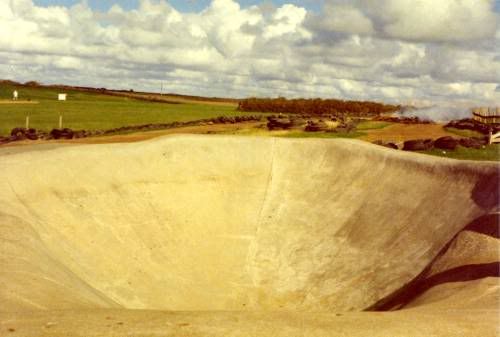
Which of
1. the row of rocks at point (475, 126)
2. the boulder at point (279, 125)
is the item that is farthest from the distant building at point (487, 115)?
the boulder at point (279, 125)

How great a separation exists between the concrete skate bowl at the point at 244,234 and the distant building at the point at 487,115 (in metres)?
26.4

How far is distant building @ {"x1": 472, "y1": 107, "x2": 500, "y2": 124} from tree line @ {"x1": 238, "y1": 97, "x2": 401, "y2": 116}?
138ft

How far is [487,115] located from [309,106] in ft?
167

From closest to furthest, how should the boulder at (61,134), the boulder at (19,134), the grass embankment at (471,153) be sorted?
the grass embankment at (471,153), the boulder at (19,134), the boulder at (61,134)

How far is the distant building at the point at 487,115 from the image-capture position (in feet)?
158

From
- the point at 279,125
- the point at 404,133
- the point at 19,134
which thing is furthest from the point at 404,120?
the point at 19,134

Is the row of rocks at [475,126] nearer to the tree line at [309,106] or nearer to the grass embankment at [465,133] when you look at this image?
the grass embankment at [465,133]

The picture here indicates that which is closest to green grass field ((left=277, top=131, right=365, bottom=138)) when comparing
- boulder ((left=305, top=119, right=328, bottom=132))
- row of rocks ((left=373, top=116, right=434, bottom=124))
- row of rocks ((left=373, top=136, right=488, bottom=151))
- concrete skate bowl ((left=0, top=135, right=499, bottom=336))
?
boulder ((left=305, top=119, right=328, bottom=132))

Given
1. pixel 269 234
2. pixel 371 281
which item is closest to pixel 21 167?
pixel 269 234

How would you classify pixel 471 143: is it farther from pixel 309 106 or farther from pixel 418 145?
pixel 309 106

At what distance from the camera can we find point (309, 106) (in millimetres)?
102750

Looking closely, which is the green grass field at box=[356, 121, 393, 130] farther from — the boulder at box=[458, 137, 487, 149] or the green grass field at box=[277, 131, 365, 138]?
the boulder at box=[458, 137, 487, 149]

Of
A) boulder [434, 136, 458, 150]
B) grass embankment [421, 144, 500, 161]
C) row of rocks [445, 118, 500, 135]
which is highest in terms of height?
row of rocks [445, 118, 500, 135]

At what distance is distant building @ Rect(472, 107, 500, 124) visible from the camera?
158ft
